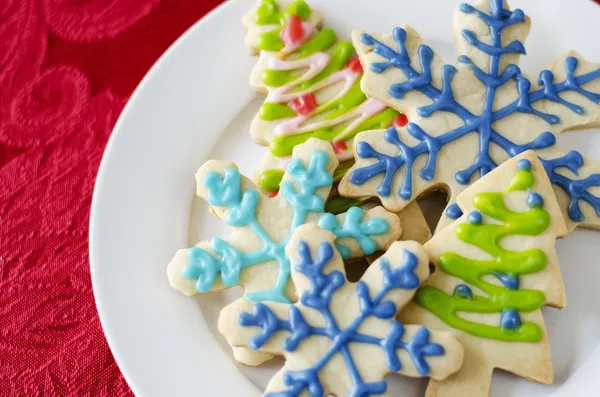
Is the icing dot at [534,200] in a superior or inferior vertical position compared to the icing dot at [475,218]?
superior

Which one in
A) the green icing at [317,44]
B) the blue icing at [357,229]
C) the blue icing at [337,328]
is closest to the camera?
the blue icing at [337,328]

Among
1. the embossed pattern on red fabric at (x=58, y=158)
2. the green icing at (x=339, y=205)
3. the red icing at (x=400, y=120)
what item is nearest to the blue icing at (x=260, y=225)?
the green icing at (x=339, y=205)

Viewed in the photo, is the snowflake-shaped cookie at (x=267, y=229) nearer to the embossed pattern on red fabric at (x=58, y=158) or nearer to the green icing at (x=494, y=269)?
the green icing at (x=494, y=269)

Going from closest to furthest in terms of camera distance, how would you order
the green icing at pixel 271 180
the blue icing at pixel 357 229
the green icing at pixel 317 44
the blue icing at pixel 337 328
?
1. the blue icing at pixel 337 328
2. the blue icing at pixel 357 229
3. the green icing at pixel 271 180
4. the green icing at pixel 317 44

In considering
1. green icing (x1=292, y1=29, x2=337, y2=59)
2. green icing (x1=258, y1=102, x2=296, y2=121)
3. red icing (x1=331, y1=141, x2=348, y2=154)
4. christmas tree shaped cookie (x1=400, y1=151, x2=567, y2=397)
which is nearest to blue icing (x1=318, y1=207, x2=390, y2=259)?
christmas tree shaped cookie (x1=400, y1=151, x2=567, y2=397)

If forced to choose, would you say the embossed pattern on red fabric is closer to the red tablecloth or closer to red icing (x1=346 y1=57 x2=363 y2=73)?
the red tablecloth

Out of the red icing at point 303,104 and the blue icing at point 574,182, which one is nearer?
the blue icing at point 574,182

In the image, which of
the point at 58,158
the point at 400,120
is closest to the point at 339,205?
the point at 400,120

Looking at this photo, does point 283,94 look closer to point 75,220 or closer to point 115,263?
point 115,263
